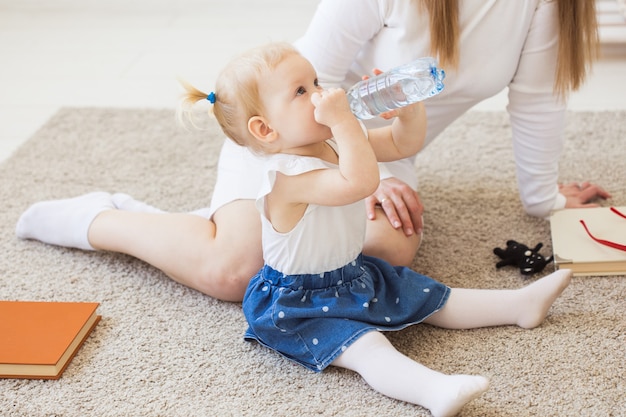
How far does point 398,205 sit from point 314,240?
0.27 m

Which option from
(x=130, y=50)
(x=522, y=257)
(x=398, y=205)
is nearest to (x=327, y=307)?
(x=398, y=205)

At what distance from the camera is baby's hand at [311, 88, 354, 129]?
40.6 inches

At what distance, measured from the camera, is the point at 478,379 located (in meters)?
1.01

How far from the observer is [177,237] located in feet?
4.39

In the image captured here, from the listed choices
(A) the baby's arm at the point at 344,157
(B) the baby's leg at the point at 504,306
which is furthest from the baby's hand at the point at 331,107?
(B) the baby's leg at the point at 504,306

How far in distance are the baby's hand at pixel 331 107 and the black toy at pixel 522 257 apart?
500 mm

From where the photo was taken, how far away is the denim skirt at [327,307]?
3.74ft

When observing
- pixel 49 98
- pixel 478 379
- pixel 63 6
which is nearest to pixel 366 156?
pixel 478 379

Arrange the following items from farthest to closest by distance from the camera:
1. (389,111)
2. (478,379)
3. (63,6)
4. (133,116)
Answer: (63,6) < (133,116) < (389,111) < (478,379)

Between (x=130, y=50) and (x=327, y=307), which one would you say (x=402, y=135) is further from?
(x=130, y=50)

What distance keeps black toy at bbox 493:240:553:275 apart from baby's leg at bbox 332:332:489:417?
14.0 inches

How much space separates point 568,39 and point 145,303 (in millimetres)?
831

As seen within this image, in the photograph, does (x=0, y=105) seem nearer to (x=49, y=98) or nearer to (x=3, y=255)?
(x=49, y=98)

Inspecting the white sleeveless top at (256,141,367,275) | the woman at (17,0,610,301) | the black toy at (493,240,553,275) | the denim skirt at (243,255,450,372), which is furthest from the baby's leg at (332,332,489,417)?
the black toy at (493,240,553,275)
